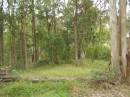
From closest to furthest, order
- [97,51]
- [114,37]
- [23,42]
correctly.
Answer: [114,37] < [23,42] < [97,51]

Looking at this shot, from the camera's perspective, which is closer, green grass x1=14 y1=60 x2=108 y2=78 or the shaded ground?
the shaded ground

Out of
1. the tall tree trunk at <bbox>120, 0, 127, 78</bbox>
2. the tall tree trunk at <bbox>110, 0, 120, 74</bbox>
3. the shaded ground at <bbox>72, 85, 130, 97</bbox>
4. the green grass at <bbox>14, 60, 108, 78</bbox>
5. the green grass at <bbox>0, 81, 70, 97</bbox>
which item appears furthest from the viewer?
the green grass at <bbox>14, 60, 108, 78</bbox>

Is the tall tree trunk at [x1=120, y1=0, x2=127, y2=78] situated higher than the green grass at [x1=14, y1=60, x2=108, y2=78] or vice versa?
the tall tree trunk at [x1=120, y1=0, x2=127, y2=78]

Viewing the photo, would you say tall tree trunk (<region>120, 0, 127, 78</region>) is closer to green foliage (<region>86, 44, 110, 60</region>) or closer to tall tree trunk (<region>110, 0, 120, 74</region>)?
tall tree trunk (<region>110, 0, 120, 74</region>)

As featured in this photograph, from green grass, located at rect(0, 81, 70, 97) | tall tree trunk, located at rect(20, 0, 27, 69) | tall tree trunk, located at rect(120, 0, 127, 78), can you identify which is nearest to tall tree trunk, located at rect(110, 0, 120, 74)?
tall tree trunk, located at rect(120, 0, 127, 78)

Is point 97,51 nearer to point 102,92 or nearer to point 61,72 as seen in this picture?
point 61,72

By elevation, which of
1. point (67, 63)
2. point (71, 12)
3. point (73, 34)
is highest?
point (71, 12)

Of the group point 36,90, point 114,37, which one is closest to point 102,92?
point 36,90

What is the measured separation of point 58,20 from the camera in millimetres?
29828

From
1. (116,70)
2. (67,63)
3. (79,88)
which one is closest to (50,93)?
(79,88)

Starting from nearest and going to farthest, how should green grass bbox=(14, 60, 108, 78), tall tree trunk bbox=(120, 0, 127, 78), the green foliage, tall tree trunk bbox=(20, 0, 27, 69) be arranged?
tall tree trunk bbox=(120, 0, 127, 78) < green grass bbox=(14, 60, 108, 78) < tall tree trunk bbox=(20, 0, 27, 69) < the green foliage

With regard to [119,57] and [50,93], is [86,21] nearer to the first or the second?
[119,57]

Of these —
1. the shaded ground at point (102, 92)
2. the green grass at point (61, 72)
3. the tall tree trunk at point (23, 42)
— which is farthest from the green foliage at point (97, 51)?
the shaded ground at point (102, 92)

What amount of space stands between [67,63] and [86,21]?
168 inches
